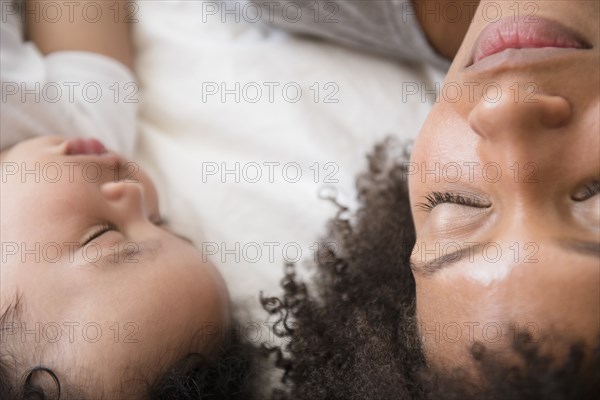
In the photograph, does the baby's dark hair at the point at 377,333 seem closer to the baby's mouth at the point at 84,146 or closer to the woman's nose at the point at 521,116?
the woman's nose at the point at 521,116

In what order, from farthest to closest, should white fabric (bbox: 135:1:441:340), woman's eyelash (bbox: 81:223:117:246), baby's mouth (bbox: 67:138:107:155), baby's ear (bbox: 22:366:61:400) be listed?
white fabric (bbox: 135:1:441:340) → baby's mouth (bbox: 67:138:107:155) → woman's eyelash (bbox: 81:223:117:246) → baby's ear (bbox: 22:366:61:400)

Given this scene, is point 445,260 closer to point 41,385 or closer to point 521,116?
point 521,116

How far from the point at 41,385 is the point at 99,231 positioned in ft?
0.77

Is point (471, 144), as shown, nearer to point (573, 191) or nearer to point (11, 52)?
point (573, 191)

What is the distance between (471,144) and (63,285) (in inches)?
23.1

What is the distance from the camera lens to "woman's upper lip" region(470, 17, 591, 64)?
78 cm

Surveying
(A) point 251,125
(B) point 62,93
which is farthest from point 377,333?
(B) point 62,93

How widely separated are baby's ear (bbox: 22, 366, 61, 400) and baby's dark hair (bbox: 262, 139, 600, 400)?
0.35 metres

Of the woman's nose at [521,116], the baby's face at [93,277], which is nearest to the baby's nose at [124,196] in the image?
the baby's face at [93,277]

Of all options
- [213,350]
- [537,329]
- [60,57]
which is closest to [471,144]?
[537,329]

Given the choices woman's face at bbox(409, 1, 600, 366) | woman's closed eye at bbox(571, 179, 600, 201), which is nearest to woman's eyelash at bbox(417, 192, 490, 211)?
woman's face at bbox(409, 1, 600, 366)

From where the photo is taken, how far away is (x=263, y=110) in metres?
1.30

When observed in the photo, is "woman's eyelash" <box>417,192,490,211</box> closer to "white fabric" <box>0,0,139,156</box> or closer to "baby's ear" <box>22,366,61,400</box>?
"baby's ear" <box>22,366,61,400</box>

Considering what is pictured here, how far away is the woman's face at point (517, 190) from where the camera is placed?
70 cm
